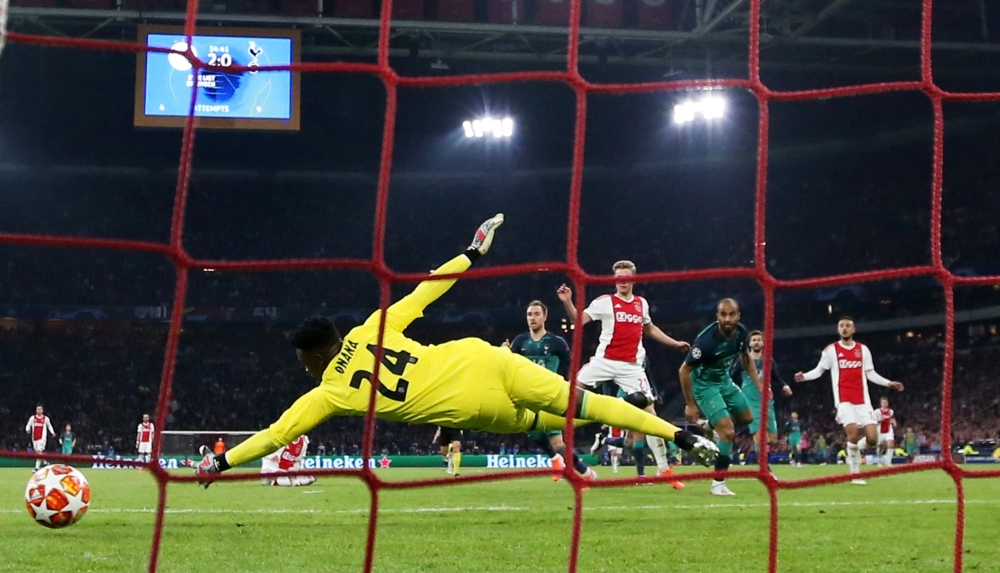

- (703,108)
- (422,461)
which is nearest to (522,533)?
(422,461)

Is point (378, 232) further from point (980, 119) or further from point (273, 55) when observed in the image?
point (980, 119)

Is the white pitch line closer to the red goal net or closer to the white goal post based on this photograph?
Answer: the red goal net

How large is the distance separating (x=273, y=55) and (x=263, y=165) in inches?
643

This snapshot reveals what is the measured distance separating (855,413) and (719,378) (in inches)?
139

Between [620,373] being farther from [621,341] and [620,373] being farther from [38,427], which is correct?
[38,427]

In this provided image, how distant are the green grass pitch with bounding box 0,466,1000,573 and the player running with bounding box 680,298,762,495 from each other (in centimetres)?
64

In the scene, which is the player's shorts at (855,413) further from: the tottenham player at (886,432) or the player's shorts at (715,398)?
the tottenham player at (886,432)

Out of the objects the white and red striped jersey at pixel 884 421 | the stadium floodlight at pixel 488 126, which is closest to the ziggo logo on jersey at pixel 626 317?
the white and red striped jersey at pixel 884 421

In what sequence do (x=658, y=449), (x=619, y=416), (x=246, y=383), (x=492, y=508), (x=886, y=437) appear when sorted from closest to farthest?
1. (x=619, y=416)
2. (x=492, y=508)
3. (x=658, y=449)
4. (x=886, y=437)
5. (x=246, y=383)

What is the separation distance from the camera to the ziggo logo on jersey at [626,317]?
10.2 meters

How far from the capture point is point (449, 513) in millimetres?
7941

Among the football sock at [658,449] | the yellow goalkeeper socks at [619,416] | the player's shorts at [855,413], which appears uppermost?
the player's shorts at [855,413]

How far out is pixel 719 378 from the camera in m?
9.12

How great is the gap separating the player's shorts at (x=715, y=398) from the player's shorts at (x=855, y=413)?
3.17 metres
